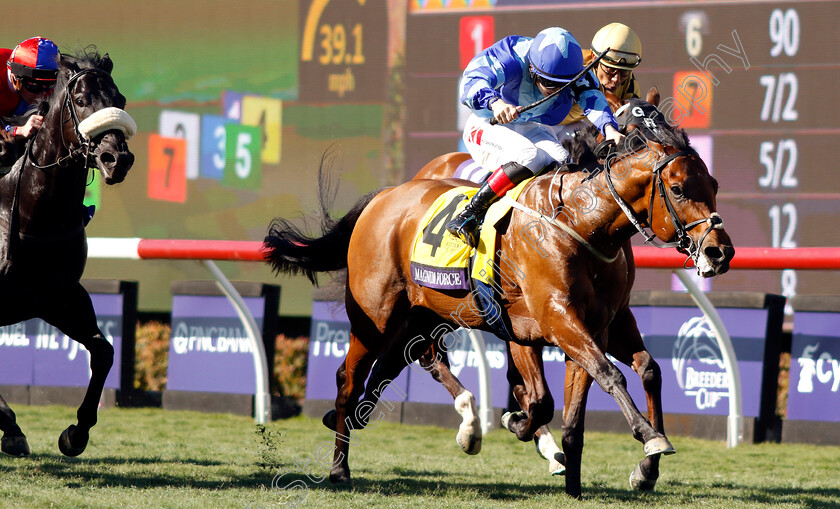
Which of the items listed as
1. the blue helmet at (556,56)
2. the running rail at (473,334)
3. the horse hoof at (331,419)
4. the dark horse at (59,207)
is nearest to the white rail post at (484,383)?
the running rail at (473,334)

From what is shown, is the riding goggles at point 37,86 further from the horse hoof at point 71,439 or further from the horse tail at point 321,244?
the horse hoof at point 71,439

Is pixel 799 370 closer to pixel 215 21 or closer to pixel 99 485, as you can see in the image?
pixel 99 485

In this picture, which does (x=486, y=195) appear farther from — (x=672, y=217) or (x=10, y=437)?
(x=10, y=437)

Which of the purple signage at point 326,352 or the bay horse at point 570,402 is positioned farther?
the purple signage at point 326,352

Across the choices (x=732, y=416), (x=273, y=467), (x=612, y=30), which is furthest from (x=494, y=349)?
(x=612, y=30)

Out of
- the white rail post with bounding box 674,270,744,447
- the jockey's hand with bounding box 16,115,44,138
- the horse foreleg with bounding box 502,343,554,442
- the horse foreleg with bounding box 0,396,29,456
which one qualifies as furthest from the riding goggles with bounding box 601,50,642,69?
the horse foreleg with bounding box 0,396,29,456

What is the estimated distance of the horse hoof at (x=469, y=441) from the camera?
13.7ft

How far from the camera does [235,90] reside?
795cm

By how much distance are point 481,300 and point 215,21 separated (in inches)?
193

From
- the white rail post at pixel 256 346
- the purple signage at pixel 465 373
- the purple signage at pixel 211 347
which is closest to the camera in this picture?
the white rail post at pixel 256 346

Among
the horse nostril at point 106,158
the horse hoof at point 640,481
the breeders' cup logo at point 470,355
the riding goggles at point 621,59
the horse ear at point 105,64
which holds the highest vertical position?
the riding goggles at point 621,59

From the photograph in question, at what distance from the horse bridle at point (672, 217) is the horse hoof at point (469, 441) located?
3.75ft

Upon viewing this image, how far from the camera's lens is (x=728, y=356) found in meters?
5.41

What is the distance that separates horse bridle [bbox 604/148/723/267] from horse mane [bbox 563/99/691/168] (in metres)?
0.07
